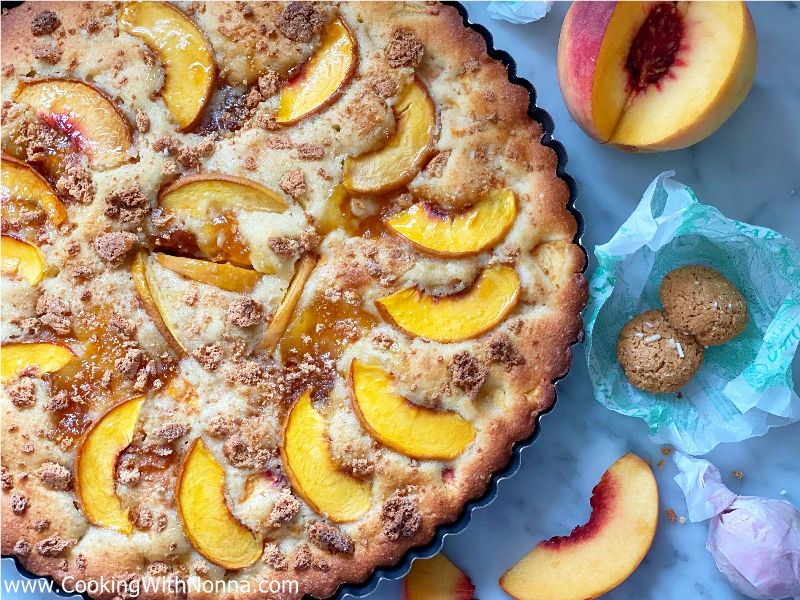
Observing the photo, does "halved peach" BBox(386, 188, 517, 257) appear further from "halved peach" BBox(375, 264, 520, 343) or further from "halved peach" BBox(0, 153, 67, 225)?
"halved peach" BBox(0, 153, 67, 225)

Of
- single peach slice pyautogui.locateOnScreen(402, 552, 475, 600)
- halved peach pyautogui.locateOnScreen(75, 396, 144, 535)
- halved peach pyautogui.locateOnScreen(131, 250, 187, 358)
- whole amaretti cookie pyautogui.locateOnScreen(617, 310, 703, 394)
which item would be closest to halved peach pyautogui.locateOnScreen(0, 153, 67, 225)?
halved peach pyautogui.locateOnScreen(131, 250, 187, 358)

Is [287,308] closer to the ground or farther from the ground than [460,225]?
closer to the ground

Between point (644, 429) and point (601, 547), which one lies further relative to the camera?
point (644, 429)

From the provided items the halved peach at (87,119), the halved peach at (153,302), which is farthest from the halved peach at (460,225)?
the halved peach at (87,119)

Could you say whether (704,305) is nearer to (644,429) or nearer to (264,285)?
(644,429)

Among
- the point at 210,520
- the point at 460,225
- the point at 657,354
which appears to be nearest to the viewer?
the point at 210,520

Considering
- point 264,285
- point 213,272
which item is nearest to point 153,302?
point 213,272

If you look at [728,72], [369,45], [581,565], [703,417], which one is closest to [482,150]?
[369,45]
